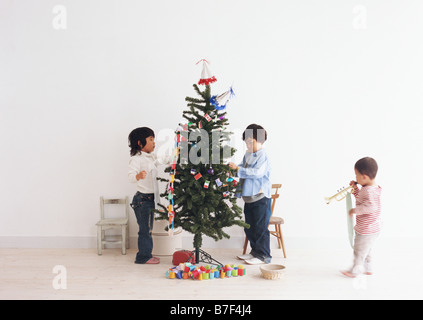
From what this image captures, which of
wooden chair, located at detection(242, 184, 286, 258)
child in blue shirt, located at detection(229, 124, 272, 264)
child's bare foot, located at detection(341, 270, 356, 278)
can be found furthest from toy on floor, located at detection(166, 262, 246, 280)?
child's bare foot, located at detection(341, 270, 356, 278)

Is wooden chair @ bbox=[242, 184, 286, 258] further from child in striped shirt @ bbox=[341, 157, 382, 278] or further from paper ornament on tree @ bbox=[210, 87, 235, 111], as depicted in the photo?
paper ornament on tree @ bbox=[210, 87, 235, 111]

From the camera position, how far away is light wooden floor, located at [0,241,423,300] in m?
3.03

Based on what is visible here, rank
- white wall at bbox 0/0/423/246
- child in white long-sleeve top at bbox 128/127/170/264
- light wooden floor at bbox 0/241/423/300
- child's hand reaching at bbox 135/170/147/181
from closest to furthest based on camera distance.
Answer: light wooden floor at bbox 0/241/423/300
child's hand reaching at bbox 135/170/147/181
child in white long-sleeve top at bbox 128/127/170/264
white wall at bbox 0/0/423/246

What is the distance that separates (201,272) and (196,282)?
0.35ft

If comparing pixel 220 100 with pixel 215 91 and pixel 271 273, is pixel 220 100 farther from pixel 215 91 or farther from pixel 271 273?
pixel 271 273

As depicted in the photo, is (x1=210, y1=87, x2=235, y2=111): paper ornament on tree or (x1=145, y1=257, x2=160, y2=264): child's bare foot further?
(x1=145, y1=257, x2=160, y2=264): child's bare foot

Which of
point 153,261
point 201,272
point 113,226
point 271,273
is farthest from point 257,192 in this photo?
point 113,226

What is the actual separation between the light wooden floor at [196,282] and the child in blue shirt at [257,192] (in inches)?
8.4

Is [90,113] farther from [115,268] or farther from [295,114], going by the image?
[295,114]

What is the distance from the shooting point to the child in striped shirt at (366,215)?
345cm

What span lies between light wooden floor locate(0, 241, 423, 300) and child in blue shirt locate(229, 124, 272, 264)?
21 centimetres

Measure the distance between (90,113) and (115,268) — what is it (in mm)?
1848

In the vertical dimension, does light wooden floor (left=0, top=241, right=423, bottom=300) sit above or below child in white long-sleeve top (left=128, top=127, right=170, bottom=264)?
below
